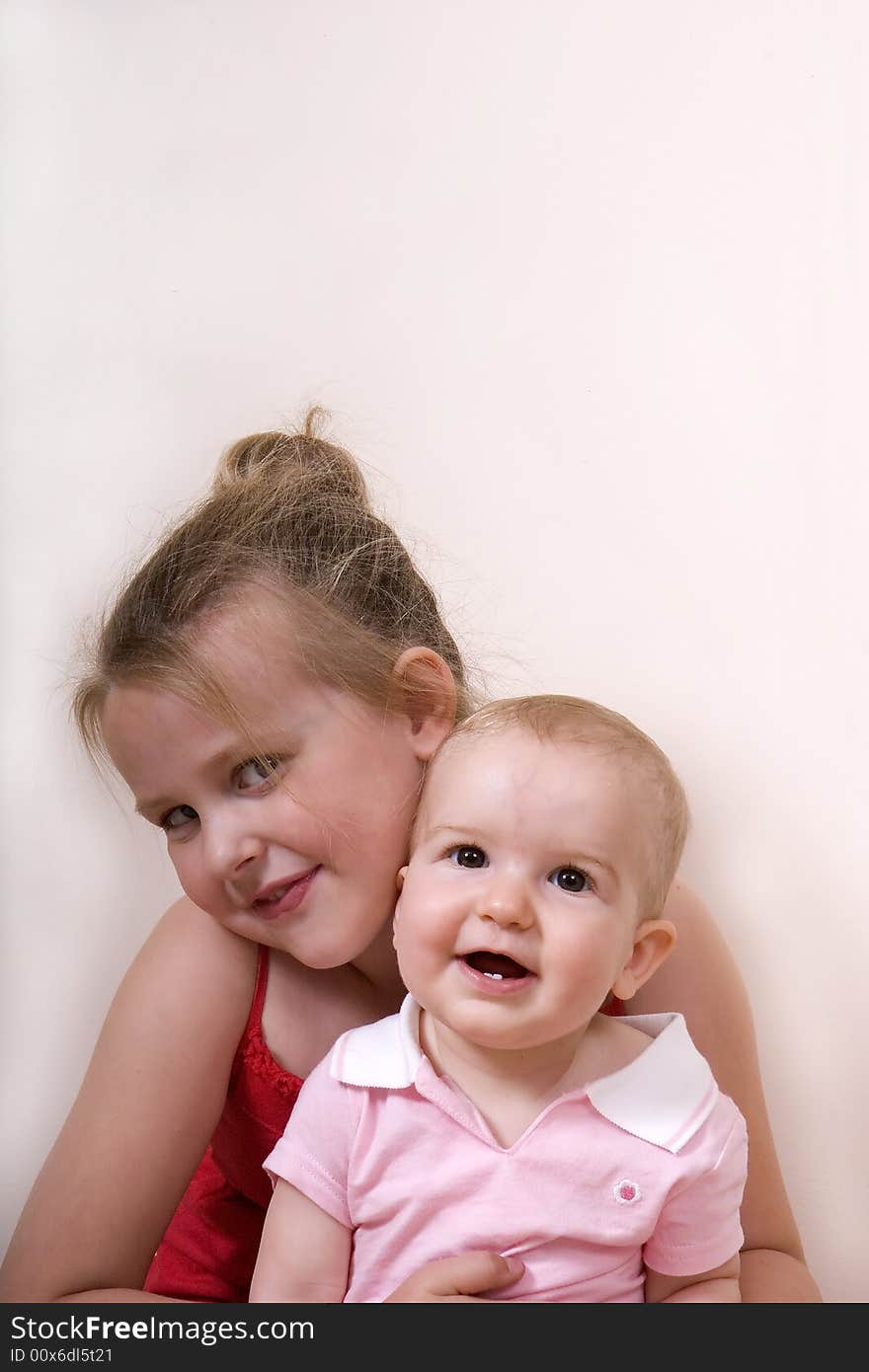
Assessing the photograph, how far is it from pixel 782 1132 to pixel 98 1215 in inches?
23.5

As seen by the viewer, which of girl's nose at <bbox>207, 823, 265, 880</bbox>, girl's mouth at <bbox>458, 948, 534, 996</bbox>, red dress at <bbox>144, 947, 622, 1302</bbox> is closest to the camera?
girl's mouth at <bbox>458, 948, 534, 996</bbox>

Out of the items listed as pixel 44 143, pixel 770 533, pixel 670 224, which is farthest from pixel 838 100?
pixel 44 143

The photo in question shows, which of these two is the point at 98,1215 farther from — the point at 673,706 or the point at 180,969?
the point at 673,706

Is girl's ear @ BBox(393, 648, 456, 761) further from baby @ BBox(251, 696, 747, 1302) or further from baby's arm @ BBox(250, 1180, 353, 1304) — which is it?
baby's arm @ BBox(250, 1180, 353, 1304)

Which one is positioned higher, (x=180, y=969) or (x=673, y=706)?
(x=673, y=706)

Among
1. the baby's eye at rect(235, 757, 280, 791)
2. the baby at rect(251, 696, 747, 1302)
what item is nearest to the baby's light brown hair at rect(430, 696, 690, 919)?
the baby at rect(251, 696, 747, 1302)

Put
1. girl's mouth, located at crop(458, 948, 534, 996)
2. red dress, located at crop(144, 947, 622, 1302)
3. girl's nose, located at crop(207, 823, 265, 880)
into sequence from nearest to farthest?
girl's mouth, located at crop(458, 948, 534, 996) → girl's nose, located at crop(207, 823, 265, 880) → red dress, located at crop(144, 947, 622, 1302)

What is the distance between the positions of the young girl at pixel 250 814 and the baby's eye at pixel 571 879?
14 cm

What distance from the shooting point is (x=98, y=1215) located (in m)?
0.89

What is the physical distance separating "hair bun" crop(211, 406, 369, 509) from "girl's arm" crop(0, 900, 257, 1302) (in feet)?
0.95

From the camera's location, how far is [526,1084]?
2.60ft

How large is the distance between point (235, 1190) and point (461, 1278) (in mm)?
414

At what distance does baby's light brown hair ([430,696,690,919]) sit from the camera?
776 millimetres

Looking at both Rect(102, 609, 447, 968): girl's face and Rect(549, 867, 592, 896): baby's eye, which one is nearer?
Rect(549, 867, 592, 896): baby's eye
